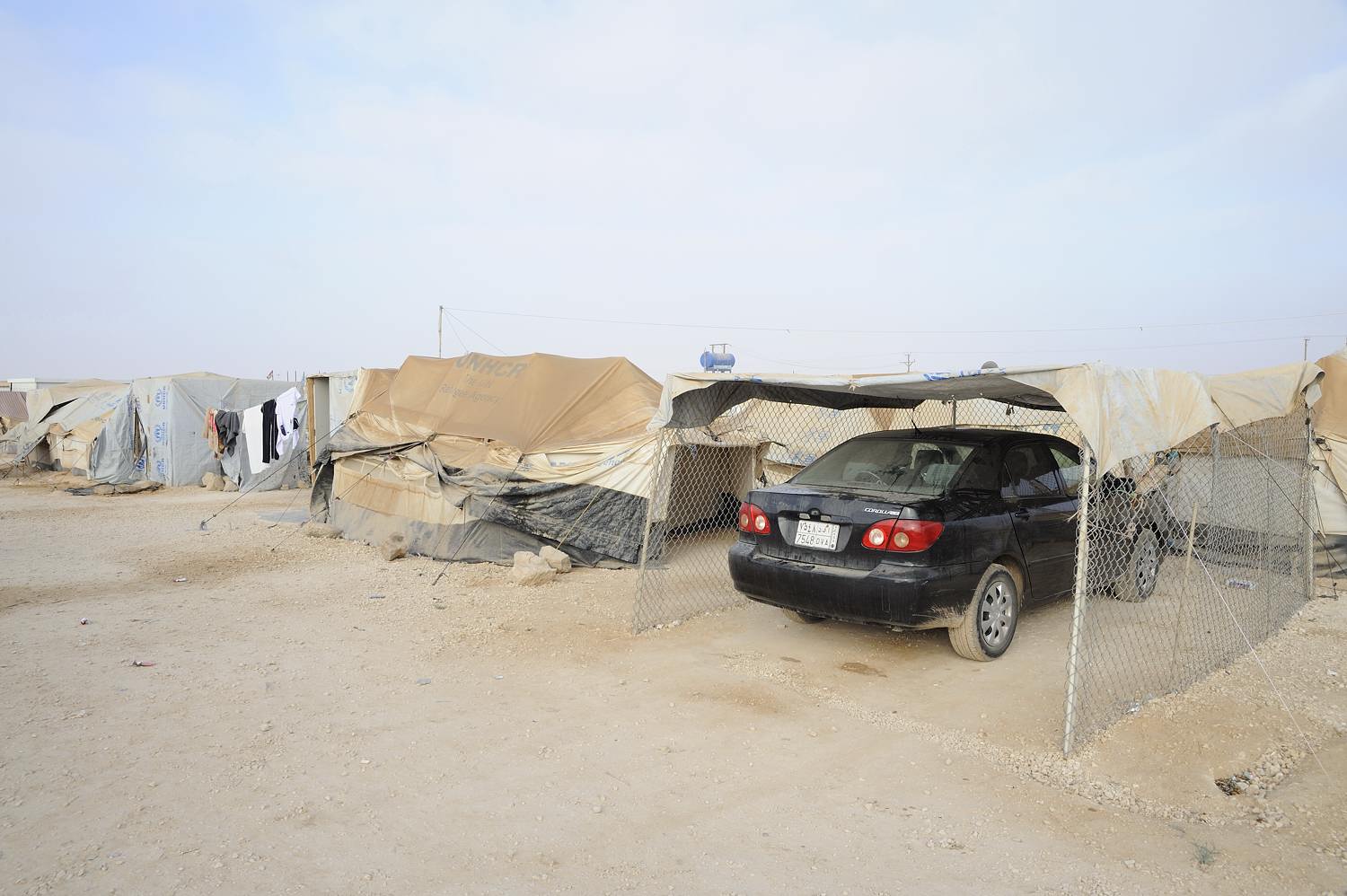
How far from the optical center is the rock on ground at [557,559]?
336 inches

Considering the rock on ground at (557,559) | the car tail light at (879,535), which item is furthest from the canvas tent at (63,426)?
the car tail light at (879,535)

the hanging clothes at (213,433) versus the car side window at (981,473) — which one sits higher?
the car side window at (981,473)

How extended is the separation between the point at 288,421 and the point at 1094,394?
52.4ft

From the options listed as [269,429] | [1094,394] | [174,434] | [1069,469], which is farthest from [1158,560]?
[174,434]

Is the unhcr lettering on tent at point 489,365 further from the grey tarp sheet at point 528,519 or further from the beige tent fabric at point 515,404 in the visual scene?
the grey tarp sheet at point 528,519

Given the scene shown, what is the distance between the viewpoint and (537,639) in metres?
6.29

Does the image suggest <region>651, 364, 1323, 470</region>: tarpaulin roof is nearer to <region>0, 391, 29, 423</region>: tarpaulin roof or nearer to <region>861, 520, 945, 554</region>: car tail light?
<region>861, 520, 945, 554</region>: car tail light

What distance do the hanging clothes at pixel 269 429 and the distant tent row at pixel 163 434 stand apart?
0.23 meters

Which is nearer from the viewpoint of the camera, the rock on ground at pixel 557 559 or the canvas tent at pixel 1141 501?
the canvas tent at pixel 1141 501

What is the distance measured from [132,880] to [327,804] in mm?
763

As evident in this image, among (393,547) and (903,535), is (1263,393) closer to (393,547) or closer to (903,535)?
(903,535)

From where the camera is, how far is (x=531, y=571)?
8156 mm

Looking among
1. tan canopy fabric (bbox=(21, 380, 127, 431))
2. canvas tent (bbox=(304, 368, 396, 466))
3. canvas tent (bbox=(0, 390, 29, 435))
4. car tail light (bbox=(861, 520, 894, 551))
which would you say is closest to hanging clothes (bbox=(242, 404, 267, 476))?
canvas tent (bbox=(304, 368, 396, 466))

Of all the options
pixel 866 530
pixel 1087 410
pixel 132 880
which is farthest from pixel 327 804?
pixel 1087 410
